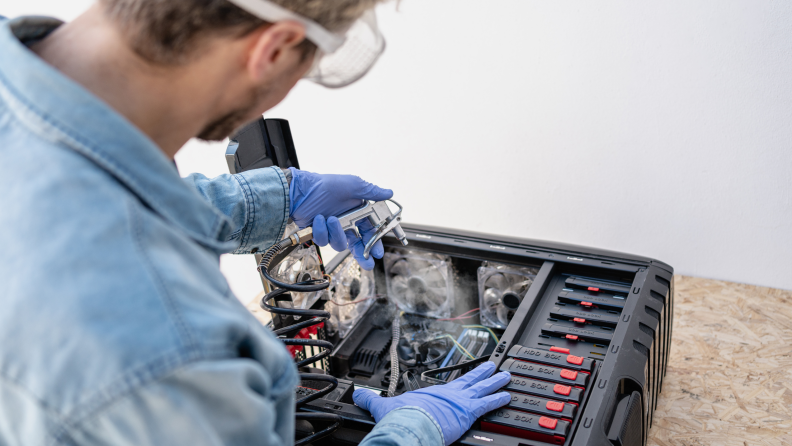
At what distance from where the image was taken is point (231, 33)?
571mm

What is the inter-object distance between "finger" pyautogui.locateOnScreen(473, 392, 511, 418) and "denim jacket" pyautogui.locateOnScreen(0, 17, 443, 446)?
523 mm

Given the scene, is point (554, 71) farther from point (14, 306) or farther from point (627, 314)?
point (14, 306)

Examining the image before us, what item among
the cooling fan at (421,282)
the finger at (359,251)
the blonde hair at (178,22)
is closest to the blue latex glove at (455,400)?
the finger at (359,251)

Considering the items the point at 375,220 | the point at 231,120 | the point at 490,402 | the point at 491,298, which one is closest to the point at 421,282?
the point at 491,298

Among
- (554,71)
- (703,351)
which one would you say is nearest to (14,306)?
(703,351)

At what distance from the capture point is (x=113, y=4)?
56 centimetres

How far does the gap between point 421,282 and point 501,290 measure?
210 millimetres

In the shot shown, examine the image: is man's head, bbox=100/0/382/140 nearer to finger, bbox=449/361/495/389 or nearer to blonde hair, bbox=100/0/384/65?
blonde hair, bbox=100/0/384/65

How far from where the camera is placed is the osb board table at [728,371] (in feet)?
4.15

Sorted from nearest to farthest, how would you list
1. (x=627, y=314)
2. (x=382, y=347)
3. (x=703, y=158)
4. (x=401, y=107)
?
(x=627, y=314)
(x=382, y=347)
(x=703, y=158)
(x=401, y=107)

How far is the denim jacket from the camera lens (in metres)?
0.47

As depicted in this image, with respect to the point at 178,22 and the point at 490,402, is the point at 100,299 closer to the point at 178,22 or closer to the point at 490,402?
the point at 178,22

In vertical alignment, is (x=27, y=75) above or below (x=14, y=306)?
above

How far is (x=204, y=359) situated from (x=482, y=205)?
1879 millimetres
